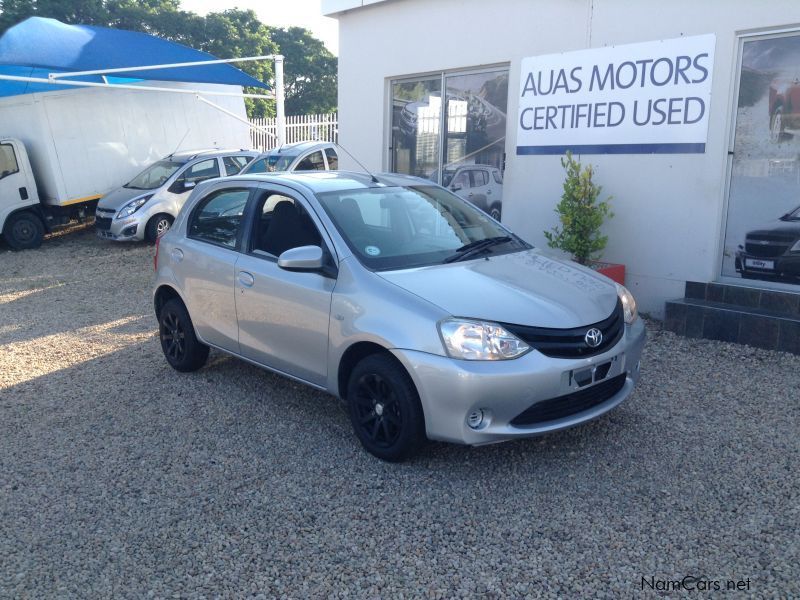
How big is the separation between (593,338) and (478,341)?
0.70m

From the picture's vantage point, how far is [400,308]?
4.14 meters

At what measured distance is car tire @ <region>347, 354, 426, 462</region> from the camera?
161 inches

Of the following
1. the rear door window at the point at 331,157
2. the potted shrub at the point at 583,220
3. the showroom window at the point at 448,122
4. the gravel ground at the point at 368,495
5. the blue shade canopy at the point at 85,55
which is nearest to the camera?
the gravel ground at the point at 368,495

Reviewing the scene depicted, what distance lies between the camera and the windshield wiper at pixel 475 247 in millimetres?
4797

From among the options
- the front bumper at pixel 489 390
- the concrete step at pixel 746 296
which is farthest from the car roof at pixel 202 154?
the front bumper at pixel 489 390

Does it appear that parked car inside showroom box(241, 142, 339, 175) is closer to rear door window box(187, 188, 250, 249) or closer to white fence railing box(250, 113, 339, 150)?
white fence railing box(250, 113, 339, 150)

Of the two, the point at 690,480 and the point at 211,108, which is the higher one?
the point at 211,108

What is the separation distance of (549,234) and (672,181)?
1366mm

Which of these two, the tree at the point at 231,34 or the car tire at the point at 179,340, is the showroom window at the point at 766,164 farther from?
the tree at the point at 231,34

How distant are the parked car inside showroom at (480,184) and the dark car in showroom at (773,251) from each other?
9.85 ft

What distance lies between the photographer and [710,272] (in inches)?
283

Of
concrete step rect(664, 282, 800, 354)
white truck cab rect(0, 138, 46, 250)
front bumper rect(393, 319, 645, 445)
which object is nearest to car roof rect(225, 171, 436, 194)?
front bumper rect(393, 319, 645, 445)

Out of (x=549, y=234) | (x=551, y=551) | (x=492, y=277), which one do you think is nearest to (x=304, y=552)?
(x=551, y=551)

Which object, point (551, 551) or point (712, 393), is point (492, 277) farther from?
point (712, 393)
